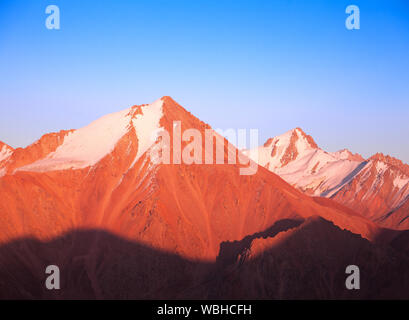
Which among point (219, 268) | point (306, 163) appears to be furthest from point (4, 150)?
point (306, 163)

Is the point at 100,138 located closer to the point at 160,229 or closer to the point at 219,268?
the point at 160,229

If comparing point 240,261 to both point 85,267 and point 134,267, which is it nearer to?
point 134,267

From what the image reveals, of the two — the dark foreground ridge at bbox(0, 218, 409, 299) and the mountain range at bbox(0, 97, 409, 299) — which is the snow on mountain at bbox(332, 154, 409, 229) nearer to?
the mountain range at bbox(0, 97, 409, 299)

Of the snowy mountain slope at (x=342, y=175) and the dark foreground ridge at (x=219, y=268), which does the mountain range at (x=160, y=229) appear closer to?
the dark foreground ridge at (x=219, y=268)

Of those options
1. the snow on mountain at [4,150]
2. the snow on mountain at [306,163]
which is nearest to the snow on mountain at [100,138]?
the snow on mountain at [4,150]

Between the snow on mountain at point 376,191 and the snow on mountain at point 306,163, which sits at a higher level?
the snow on mountain at point 306,163
